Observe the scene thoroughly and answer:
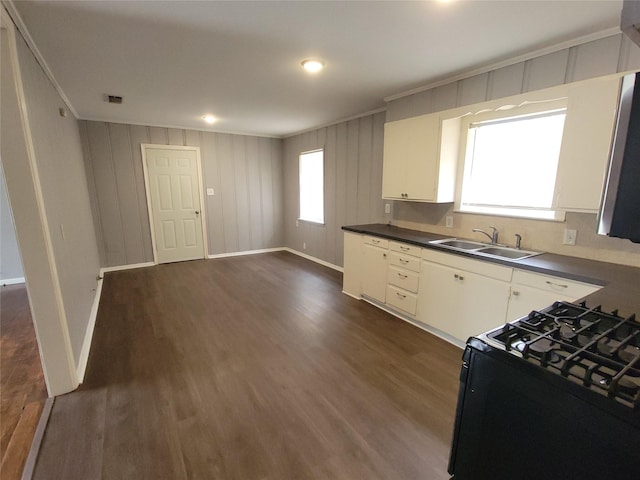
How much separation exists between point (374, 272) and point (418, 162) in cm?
132

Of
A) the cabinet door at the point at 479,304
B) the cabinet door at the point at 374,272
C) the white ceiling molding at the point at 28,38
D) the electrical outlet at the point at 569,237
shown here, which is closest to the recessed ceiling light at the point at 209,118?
the white ceiling molding at the point at 28,38

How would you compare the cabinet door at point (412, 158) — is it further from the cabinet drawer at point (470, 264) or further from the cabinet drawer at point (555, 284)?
the cabinet drawer at point (555, 284)

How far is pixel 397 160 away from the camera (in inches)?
131

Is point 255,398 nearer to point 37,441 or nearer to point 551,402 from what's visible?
point 37,441

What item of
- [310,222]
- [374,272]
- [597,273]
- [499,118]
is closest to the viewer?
[597,273]

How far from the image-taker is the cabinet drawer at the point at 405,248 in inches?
114

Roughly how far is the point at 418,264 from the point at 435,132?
1.33m

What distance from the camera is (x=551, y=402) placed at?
0.80m

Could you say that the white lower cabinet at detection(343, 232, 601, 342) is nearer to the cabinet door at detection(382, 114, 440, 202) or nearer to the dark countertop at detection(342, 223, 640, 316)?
the dark countertop at detection(342, 223, 640, 316)

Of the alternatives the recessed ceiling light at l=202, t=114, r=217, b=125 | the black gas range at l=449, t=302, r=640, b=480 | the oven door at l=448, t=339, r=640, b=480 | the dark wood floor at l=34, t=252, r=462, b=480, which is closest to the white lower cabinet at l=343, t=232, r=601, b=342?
the dark wood floor at l=34, t=252, r=462, b=480

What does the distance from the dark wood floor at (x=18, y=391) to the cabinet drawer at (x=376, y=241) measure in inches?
121

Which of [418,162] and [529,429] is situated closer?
[529,429]

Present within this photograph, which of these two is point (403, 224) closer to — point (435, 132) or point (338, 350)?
point (435, 132)

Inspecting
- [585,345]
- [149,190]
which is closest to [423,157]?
[585,345]
